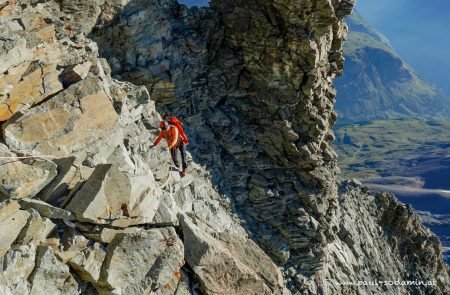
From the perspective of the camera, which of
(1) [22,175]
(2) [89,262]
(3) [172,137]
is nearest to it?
(2) [89,262]

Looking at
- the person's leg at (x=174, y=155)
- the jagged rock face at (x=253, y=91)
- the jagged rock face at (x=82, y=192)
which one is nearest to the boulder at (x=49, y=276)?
the jagged rock face at (x=82, y=192)

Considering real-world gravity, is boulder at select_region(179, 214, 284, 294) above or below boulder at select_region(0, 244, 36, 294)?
below

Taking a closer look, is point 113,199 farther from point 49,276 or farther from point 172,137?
point 172,137

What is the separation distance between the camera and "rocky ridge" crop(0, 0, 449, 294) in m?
18.4

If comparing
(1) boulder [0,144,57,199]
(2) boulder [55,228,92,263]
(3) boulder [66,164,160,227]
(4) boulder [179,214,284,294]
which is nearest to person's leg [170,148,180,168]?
(4) boulder [179,214,284,294]

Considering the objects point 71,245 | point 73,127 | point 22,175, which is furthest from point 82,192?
point 73,127

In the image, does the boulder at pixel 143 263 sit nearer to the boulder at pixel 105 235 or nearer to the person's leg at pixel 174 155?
the boulder at pixel 105 235

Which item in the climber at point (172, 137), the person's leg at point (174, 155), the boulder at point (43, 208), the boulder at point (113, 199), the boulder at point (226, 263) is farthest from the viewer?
the person's leg at point (174, 155)

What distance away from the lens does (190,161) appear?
3262 cm

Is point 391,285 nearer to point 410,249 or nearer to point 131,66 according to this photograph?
point 410,249

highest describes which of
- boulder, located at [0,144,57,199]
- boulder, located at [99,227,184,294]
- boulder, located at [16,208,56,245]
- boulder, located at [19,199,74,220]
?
boulder, located at [0,144,57,199]

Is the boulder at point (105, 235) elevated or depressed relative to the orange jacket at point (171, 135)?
depressed

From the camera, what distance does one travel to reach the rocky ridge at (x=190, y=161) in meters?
18.4

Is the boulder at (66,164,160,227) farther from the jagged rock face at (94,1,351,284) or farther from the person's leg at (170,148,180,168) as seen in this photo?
the jagged rock face at (94,1,351,284)
